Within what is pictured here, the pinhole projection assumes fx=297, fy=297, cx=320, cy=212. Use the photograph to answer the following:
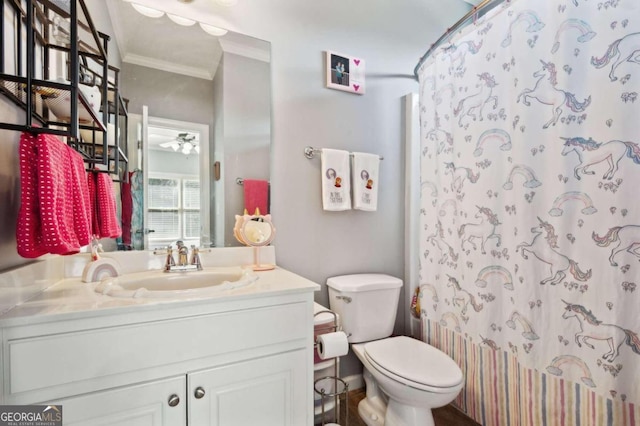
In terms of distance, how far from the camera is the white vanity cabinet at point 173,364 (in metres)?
0.75

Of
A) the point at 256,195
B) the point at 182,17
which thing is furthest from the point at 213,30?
the point at 256,195

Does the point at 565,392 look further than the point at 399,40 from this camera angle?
No

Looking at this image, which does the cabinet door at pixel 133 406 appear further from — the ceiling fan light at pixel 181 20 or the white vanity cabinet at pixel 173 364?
the ceiling fan light at pixel 181 20

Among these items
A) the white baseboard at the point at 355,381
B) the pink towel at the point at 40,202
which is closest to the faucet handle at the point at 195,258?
the pink towel at the point at 40,202

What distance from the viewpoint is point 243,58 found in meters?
1.52

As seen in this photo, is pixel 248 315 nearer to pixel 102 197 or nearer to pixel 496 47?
pixel 102 197

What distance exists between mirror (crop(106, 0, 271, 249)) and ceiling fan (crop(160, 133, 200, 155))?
0.01 m

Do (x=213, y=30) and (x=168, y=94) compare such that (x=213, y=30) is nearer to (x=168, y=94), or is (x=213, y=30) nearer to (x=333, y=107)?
(x=168, y=94)

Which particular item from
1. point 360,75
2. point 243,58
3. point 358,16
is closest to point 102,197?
point 243,58

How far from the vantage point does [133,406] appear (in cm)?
85

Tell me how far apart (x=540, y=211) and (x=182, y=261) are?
4.83 feet

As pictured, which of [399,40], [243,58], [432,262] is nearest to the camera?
[243,58]

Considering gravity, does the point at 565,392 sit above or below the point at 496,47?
below

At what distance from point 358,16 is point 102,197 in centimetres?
173
